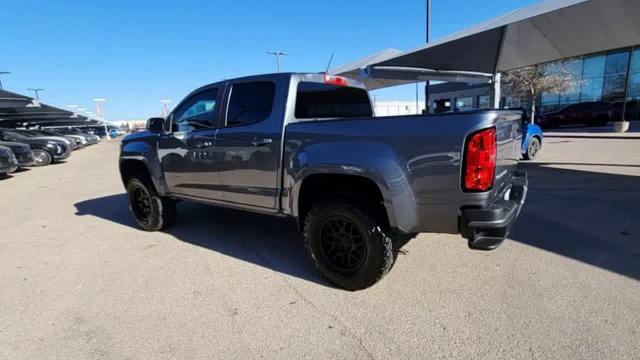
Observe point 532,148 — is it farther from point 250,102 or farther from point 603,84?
point 603,84

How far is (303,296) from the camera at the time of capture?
3316mm

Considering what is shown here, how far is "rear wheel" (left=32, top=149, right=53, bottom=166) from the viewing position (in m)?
16.2

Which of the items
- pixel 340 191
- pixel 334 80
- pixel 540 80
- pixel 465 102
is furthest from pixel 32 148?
pixel 465 102

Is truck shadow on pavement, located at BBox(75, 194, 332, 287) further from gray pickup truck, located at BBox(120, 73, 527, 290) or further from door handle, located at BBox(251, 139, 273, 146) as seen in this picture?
door handle, located at BBox(251, 139, 273, 146)

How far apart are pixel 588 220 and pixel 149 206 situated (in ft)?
20.2

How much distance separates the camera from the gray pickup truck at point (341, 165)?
266cm

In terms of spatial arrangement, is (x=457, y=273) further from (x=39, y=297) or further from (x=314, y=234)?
(x=39, y=297)

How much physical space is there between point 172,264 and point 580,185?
7.41 m

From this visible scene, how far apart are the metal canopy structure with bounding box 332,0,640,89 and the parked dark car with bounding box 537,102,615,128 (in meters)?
17.6

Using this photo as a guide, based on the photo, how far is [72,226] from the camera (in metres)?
6.00

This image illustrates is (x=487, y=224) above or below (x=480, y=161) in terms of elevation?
below

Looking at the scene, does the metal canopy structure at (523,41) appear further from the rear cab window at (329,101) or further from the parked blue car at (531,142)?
the rear cab window at (329,101)

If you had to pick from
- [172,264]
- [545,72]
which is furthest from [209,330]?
[545,72]

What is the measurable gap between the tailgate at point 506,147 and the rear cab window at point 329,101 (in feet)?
6.03
